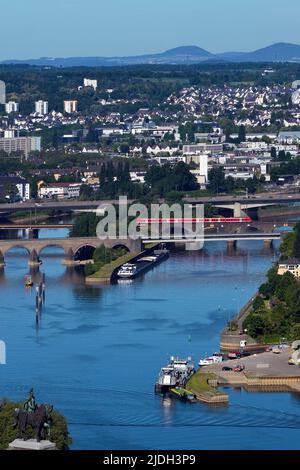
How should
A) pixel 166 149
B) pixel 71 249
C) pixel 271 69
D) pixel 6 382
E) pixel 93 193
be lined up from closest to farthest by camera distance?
pixel 6 382 < pixel 71 249 < pixel 93 193 < pixel 166 149 < pixel 271 69

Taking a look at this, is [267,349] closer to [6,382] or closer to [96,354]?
[96,354]

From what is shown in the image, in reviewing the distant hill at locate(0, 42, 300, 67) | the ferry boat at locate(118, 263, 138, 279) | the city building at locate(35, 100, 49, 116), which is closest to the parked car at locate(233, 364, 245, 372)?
the ferry boat at locate(118, 263, 138, 279)

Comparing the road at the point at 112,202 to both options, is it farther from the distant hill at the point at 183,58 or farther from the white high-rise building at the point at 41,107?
the distant hill at the point at 183,58

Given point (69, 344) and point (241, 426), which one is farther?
point (69, 344)

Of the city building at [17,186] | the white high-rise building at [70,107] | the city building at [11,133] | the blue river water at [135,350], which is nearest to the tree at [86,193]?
the city building at [17,186]
